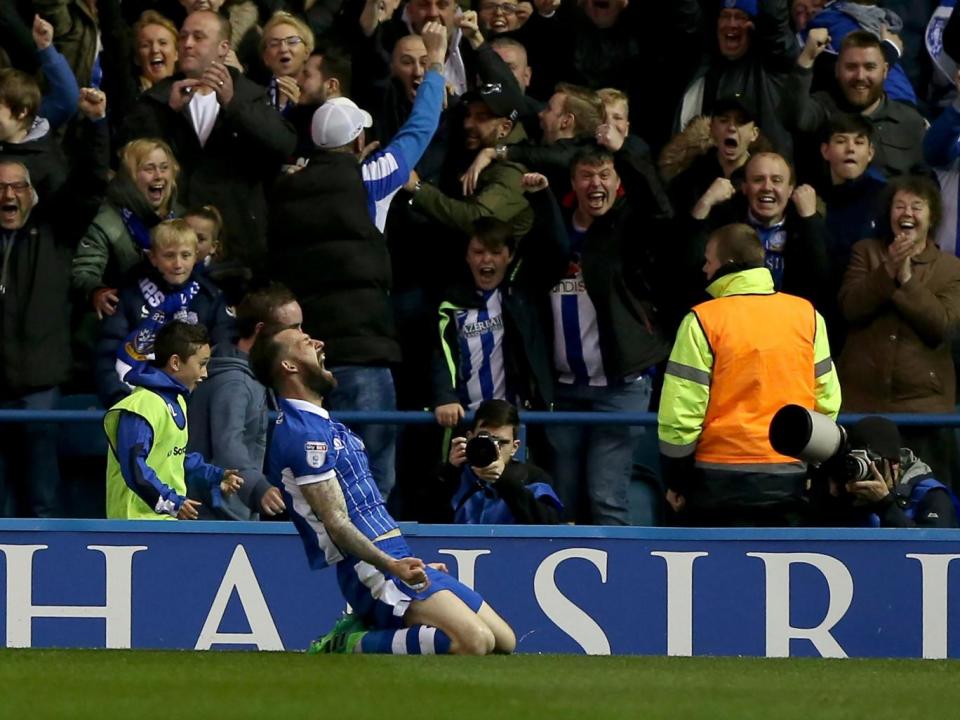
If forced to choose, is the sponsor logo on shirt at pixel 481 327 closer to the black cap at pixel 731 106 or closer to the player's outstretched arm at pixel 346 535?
the black cap at pixel 731 106

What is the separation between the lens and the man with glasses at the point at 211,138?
11.4 metres

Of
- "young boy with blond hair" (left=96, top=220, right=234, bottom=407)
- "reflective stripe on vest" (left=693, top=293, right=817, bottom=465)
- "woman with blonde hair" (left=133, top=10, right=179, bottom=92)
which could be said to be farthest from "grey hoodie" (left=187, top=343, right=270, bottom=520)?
"reflective stripe on vest" (left=693, top=293, right=817, bottom=465)

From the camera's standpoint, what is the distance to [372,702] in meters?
6.86

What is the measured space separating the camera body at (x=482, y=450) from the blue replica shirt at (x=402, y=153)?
1.55 meters

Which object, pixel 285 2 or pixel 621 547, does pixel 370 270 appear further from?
pixel 285 2

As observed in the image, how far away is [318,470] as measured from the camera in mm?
8336

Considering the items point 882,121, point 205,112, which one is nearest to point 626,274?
point 882,121

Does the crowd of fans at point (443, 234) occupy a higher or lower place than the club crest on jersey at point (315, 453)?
higher

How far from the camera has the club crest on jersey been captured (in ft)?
27.3

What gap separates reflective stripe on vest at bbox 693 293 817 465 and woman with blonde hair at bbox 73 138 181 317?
10.0ft

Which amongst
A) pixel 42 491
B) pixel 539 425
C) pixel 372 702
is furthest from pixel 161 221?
pixel 372 702

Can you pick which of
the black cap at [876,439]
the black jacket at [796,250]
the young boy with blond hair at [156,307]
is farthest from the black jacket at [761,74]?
the young boy with blond hair at [156,307]

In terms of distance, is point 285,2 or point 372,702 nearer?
point 372,702

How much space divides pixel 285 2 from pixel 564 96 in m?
2.62
